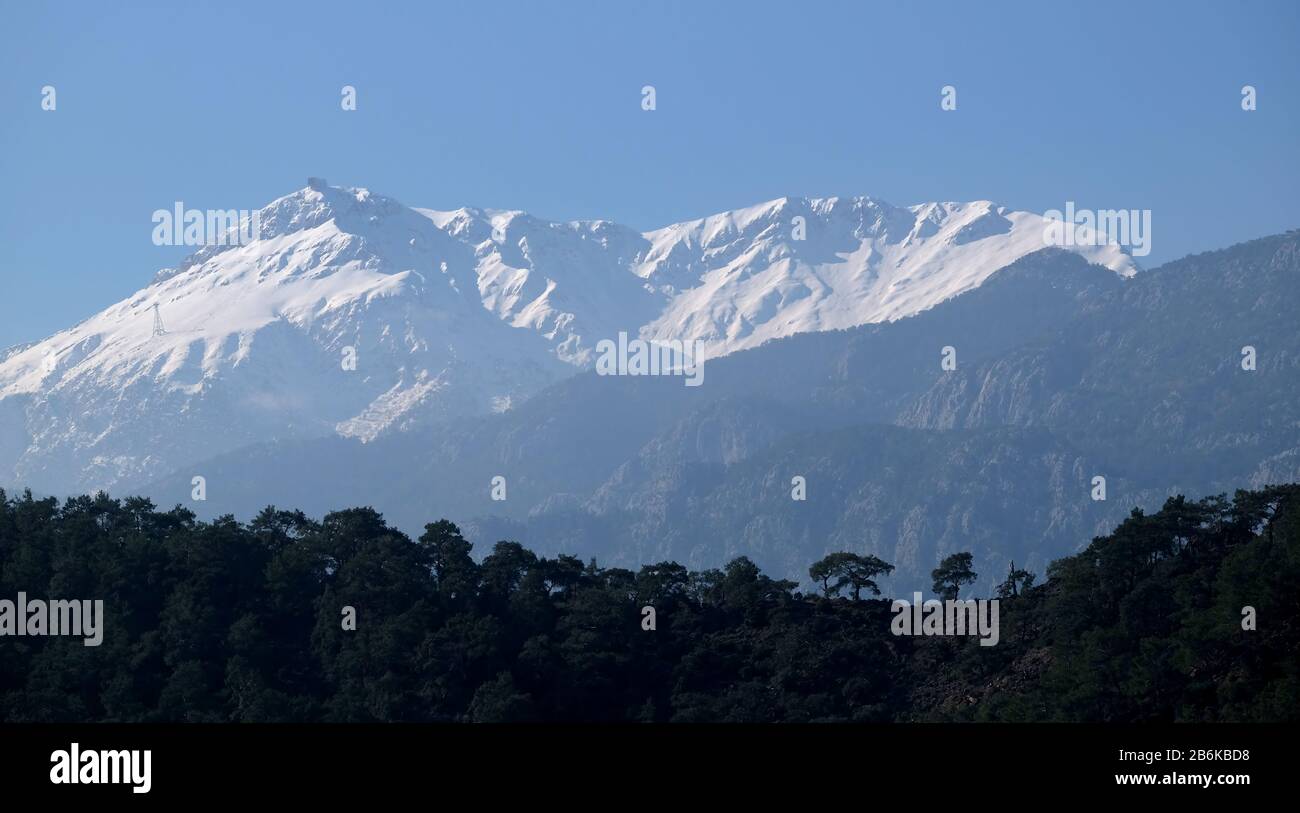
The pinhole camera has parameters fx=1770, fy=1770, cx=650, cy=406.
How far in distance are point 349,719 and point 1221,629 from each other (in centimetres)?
4825

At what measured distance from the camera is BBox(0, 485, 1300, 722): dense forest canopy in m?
93.8

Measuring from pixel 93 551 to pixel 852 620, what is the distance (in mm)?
52710

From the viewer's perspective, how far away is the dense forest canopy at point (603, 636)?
9375cm

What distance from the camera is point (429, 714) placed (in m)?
104

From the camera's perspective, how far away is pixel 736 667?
112625mm

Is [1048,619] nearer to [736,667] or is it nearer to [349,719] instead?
[736,667]

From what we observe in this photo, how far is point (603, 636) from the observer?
111625 mm
